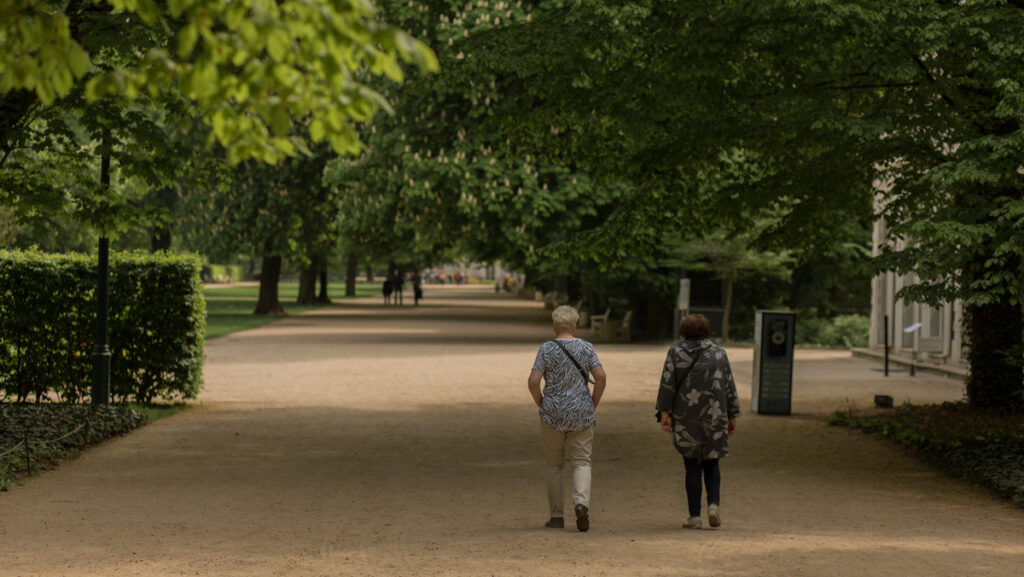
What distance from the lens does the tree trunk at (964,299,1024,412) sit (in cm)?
1477

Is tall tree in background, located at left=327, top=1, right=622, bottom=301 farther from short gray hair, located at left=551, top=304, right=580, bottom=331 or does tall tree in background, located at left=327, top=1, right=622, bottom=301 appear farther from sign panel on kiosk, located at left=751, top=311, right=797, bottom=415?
short gray hair, located at left=551, top=304, right=580, bottom=331

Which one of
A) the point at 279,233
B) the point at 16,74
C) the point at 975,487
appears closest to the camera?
the point at 16,74

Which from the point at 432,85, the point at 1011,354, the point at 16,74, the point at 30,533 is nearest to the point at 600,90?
the point at 432,85

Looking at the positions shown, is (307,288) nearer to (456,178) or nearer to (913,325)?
(456,178)

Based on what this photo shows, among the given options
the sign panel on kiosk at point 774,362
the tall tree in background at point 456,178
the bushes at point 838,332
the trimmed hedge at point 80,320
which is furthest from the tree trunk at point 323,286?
the sign panel on kiosk at point 774,362

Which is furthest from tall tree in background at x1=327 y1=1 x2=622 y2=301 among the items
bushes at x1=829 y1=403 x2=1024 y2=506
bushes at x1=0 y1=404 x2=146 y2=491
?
bushes at x1=0 y1=404 x2=146 y2=491

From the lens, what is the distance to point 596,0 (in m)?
13.2

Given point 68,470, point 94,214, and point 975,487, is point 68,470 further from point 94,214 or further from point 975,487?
point 975,487

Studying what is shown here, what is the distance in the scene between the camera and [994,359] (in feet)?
49.4

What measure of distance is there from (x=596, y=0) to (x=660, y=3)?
72 cm

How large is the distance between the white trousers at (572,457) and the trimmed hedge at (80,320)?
8.44 metres

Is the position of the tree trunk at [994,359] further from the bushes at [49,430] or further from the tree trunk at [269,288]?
the tree trunk at [269,288]

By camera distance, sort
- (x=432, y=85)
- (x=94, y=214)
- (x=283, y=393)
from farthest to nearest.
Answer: (x=283, y=393) → (x=432, y=85) → (x=94, y=214)

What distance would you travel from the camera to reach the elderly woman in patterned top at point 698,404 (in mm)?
8312
